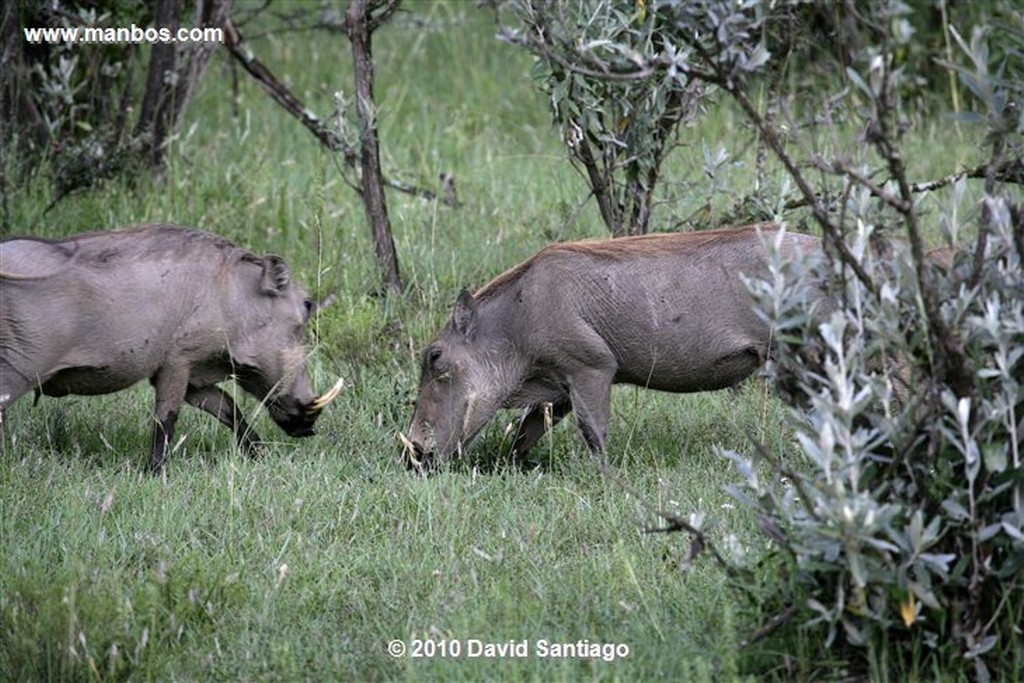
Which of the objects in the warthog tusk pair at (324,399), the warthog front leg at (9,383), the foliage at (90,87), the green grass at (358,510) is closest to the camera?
the green grass at (358,510)

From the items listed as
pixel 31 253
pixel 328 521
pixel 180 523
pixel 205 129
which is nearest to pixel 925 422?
pixel 328 521

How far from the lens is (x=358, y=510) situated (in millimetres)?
5422

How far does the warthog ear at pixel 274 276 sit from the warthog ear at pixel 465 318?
69 cm

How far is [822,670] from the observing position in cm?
404

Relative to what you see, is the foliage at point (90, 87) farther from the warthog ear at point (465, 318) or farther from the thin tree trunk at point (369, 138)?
the warthog ear at point (465, 318)

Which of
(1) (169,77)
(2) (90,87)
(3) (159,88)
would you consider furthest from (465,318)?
(2) (90,87)

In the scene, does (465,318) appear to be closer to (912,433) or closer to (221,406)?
(221,406)

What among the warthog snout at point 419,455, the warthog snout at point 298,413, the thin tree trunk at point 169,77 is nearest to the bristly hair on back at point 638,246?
the warthog snout at point 419,455

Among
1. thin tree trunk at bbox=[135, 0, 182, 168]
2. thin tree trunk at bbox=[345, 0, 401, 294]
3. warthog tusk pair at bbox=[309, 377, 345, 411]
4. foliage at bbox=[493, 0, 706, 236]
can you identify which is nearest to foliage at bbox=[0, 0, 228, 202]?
thin tree trunk at bbox=[135, 0, 182, 168]

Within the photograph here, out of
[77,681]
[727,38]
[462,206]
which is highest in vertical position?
[727,38]

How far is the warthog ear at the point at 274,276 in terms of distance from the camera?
6.18 m

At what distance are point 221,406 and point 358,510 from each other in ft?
3.68

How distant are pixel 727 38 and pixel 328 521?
7.71 feet

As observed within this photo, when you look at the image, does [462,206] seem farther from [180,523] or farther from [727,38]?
[727,38]
